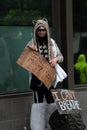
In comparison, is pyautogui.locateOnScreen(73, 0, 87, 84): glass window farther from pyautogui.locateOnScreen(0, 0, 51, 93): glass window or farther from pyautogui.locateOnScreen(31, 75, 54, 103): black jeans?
pyautogui.locateOnScreen(31, 75, 54, 103): black jeans

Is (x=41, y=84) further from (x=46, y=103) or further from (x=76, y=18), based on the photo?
(x=76, y=18)

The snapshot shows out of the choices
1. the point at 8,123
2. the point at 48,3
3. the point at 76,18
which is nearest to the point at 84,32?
the point at 76,18

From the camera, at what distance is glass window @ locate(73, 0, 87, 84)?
979 cm

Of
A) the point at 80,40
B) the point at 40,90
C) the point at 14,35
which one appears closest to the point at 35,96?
the point at 40,90

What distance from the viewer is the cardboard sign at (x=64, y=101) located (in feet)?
26.2

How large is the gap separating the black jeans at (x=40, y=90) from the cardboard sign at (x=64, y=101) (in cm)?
23

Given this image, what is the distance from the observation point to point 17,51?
9156 mm

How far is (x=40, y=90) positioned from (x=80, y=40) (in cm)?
204

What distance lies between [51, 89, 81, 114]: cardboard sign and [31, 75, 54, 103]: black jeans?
0.75 feet

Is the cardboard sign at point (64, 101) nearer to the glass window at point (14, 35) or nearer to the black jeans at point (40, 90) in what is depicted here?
the black jeans at point (40, 90)

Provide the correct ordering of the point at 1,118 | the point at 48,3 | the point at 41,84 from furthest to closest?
1. the point at 48,3
2. the point at 1,118
3. the point at 41,84

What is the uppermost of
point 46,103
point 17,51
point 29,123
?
point 17,51

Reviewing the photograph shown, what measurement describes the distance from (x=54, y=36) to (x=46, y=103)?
5.39ft

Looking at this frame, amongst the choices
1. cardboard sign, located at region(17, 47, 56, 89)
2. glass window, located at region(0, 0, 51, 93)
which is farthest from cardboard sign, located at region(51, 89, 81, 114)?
glass window, located at region(0, 0, 51, 93)
